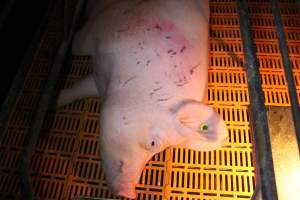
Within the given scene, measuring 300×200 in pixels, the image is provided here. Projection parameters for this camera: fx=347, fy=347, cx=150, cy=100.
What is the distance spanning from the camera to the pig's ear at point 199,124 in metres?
2.17

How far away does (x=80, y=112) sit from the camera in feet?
9.48

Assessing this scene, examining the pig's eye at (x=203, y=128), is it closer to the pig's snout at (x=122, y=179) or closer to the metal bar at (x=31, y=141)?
the pig's snout at (x=122, y=179)

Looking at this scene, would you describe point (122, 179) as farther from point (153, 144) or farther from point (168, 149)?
point (168, 149)

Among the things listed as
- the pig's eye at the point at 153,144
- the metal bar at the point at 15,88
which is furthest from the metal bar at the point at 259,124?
the metal bar at the point at 15,88

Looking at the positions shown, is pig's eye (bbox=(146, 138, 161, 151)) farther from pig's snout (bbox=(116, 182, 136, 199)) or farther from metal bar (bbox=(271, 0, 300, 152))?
metal bar (bbox=(271, 0, 300, 152))

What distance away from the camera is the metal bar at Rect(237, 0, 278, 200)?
137cm

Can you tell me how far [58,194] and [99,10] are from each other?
1535 mm

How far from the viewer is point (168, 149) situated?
267cm

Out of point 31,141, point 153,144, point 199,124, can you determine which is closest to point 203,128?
point 199,124

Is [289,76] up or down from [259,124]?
up

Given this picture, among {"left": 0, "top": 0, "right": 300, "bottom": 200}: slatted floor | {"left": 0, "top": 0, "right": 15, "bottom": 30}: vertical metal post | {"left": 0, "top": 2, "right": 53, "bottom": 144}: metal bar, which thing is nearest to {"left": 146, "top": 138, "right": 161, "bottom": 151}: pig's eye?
{"left": 0, "top": 0, "right": 300, "bottom": 200}: slatted floor

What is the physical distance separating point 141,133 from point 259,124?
2.73ft

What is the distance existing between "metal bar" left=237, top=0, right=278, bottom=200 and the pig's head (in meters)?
0.56

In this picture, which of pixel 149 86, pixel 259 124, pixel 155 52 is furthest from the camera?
pixel 155 52
